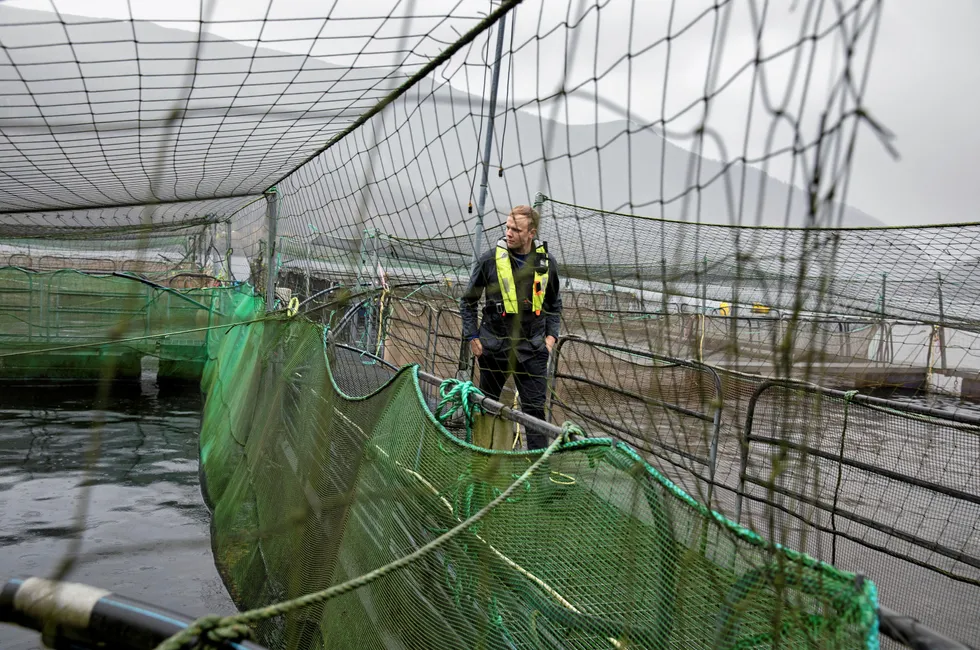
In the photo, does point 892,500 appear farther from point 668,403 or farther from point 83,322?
point 83,322

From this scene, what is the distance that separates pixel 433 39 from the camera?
2.96 metres

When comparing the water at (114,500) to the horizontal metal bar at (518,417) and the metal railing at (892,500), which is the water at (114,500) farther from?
the metal railing at (892,500)

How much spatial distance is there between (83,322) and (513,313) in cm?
1081

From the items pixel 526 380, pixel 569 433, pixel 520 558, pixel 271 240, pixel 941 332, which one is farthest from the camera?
pixel 941 332

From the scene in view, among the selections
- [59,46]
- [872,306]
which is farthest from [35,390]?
[872,306]

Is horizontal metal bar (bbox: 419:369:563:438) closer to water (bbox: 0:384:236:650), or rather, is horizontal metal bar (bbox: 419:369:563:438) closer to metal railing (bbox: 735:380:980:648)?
metal railing (bbox: 735:380:980:648)

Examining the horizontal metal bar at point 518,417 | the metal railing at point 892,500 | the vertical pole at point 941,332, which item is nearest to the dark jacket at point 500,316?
the horizontal metal bar at point 518,417

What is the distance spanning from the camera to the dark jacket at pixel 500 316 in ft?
14.0

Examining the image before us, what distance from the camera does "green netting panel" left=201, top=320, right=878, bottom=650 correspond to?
133cm

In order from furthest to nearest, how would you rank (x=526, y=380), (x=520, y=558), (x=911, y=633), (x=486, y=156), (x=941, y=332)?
1. (x=941, y=332)
2. (x=526, y=380)
3. (x=486, y=156)
4. (x=520, y=558)
5. (x=911, y=633)

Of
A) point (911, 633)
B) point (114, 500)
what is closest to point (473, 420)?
point (911, 633)

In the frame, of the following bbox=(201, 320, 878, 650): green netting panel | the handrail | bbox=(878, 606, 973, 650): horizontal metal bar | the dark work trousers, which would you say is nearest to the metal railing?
the handrail

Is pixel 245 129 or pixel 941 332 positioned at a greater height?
pixel 245 129

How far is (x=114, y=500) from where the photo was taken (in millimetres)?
6320
